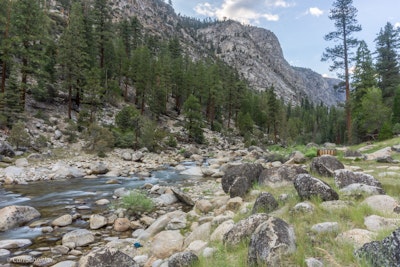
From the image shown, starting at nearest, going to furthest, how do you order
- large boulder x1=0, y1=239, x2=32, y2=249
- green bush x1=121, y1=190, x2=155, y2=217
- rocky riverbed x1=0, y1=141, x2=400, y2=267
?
rocky riverbed x1=0, y1=141, x2=400, y2=267, large boulder x1=0, y1=239, x2=32, y2=249, green bush x1=121, y1=190, x2=155, y2=217

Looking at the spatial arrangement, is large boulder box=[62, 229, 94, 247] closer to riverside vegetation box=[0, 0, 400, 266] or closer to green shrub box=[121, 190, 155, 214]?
riverside vegetation box=[0, 0, 400, 266]

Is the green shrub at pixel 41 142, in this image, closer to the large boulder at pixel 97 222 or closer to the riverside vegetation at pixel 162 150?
the riverside vegetation at pixel 162 150

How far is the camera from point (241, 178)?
9.77 meters

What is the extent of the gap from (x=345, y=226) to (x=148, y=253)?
4091 millimetres

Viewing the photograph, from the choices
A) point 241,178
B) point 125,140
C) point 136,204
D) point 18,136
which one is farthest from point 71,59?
point 241,178

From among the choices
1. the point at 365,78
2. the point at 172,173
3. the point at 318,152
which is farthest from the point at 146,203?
the point at 365,78

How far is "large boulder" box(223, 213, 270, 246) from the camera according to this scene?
4473 mm

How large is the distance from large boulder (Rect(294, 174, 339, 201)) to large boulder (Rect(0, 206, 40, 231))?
8.53m

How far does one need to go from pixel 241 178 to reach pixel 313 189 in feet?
13.5

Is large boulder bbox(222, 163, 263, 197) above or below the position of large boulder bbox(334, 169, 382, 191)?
below

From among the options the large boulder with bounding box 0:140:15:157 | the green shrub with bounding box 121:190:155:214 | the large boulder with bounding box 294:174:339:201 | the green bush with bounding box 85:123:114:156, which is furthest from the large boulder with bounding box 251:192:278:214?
the green bush with bounding box 85:123:114:156

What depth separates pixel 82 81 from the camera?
34.3 metres

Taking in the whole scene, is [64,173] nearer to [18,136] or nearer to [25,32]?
[18,136]

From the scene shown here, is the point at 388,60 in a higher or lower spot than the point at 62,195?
higher
